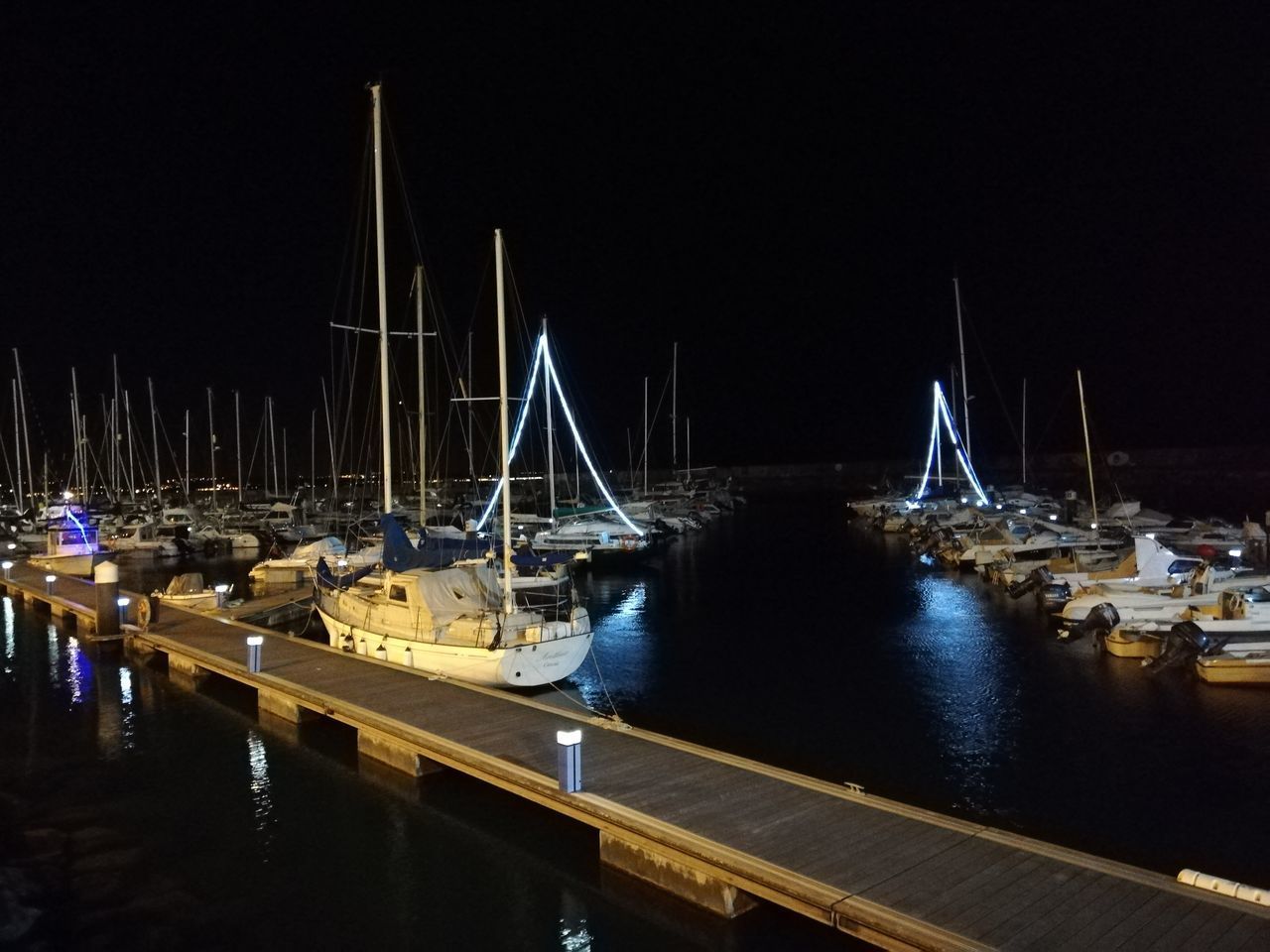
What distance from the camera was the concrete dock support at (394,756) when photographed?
14.6 metres

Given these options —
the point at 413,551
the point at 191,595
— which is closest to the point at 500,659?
the point at 413,551

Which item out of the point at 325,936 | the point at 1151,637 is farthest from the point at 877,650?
the point at 325,936

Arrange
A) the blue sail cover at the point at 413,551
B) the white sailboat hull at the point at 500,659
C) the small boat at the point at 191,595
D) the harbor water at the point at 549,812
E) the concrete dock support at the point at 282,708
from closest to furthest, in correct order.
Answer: the harbor water at the point at 549,812
the white sailboat hull at the point at 500,659
the concrete dock support at the point at 282,708
the blue sail cover at the point at 413,551
the small boat at the point at 191,595

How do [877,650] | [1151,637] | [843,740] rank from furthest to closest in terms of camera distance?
1. [877,650]
2. [1151,637]
3. [843,740]

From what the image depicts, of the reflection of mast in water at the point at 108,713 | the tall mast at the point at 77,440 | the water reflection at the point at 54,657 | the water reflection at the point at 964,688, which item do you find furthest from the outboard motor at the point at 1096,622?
the tall mast at the point at 77,440

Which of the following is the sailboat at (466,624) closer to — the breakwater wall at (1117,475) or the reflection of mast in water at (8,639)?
the reflection of mast in water at (8,639)

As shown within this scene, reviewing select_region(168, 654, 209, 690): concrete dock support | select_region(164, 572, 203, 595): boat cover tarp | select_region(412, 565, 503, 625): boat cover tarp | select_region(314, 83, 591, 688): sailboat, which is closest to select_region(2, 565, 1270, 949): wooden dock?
select_region(314, 83, 591, 688): sailboat

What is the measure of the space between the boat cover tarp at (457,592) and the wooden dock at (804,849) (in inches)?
143

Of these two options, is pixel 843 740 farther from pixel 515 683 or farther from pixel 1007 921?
pixel 1007 921

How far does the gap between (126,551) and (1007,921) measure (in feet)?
190

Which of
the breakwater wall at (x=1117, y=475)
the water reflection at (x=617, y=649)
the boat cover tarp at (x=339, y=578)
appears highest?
the boat cover tarp at (x=339, y=578)

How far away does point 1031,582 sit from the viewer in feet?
104

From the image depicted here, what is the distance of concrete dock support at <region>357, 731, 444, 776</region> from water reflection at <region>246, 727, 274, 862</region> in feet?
5.43

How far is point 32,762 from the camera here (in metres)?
16.3
